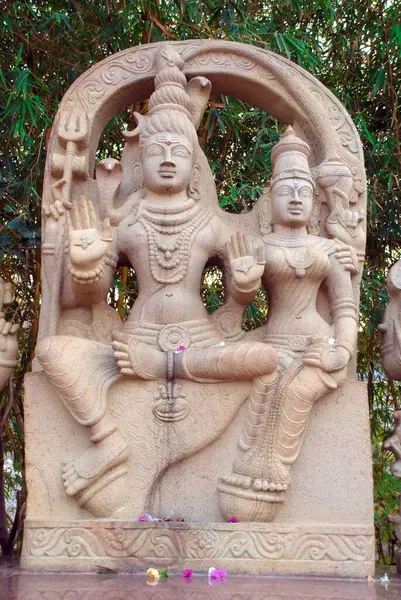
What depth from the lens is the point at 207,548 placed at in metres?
4.33

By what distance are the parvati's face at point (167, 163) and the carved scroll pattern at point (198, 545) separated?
1967mm

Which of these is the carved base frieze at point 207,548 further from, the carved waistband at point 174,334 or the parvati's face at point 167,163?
the parvati's face at point 167,163

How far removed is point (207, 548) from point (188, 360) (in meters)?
1.00

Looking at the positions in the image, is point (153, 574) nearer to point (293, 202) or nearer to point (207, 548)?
point (207, 548)

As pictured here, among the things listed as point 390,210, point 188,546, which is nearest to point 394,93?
point 390,210

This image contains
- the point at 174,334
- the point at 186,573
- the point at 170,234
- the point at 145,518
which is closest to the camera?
the point at 186,573

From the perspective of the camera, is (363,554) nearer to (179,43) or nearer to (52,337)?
(52,337)

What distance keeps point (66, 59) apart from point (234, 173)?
1668mm

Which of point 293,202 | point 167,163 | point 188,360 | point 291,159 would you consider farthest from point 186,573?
point 291,159

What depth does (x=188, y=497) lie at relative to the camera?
457 centimetres

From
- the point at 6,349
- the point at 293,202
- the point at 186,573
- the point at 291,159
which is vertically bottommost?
the point at 186,573

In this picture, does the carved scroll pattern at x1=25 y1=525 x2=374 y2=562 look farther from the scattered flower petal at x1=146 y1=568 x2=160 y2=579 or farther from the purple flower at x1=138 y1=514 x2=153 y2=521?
the scattered flower petal at x1=146 y1=568 x2=160 y2=579

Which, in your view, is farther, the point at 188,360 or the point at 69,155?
the point at 69,155

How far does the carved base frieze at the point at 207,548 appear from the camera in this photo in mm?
4320
